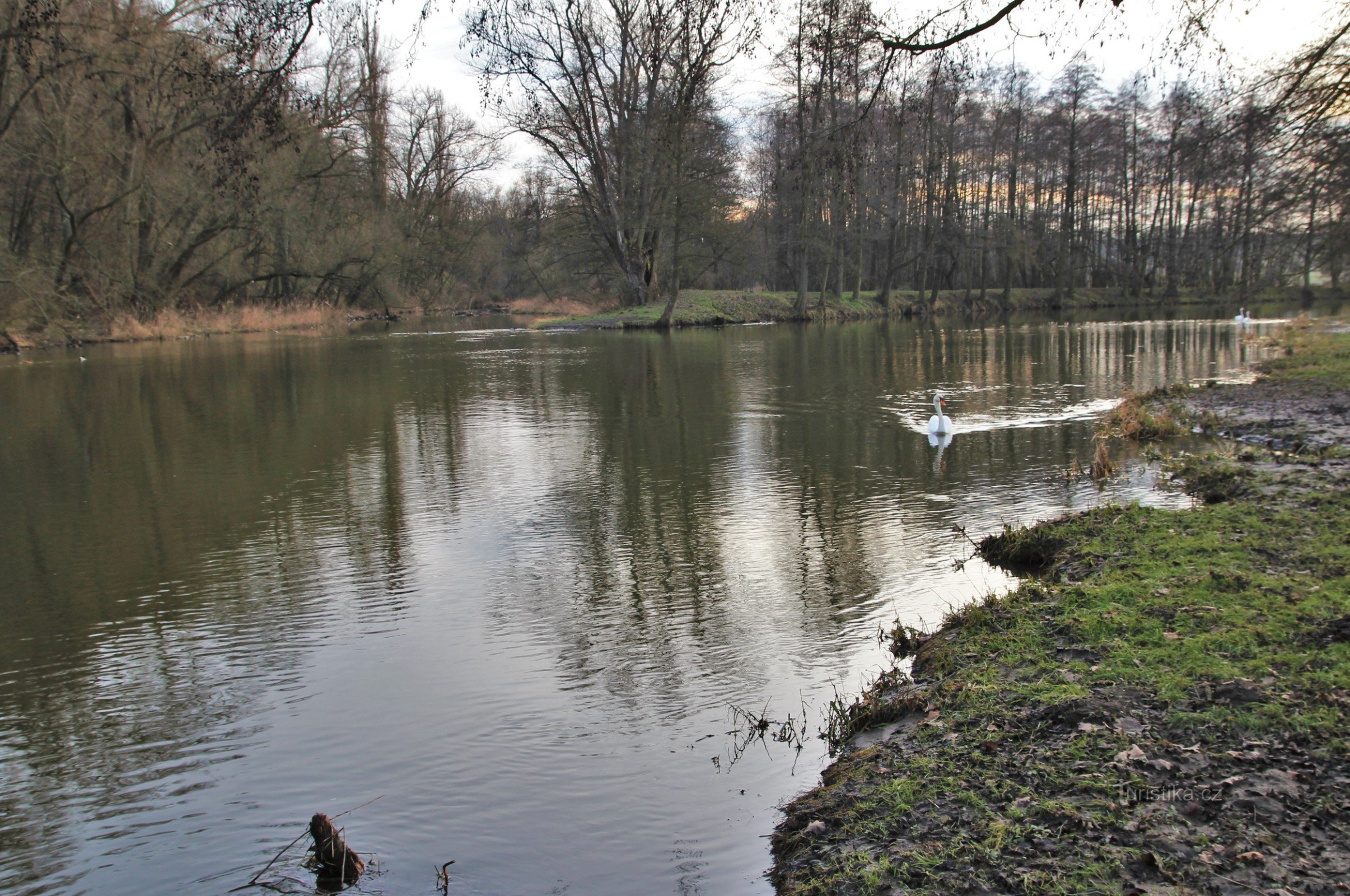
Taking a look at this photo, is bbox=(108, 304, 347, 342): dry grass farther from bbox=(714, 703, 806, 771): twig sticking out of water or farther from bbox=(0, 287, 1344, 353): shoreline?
bbox=(714, 703, 806, 771): twig sticking out of water

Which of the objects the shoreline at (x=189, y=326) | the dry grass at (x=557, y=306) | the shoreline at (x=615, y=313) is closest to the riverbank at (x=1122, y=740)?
the shoreline at (x=615, y=313)

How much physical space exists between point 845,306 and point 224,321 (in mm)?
27552

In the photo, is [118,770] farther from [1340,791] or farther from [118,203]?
[118,203]

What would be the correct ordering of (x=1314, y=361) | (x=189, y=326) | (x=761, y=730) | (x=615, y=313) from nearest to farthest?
(x=761, y=730)
(x=1314, y=361)
(x=189, y=326)
(x=615, y=313)

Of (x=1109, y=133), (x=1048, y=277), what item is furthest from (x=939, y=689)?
(x=1048, y=277)

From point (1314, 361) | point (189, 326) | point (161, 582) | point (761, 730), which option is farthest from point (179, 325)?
point (761, 730)

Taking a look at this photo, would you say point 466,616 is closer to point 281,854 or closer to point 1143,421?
point 281,854

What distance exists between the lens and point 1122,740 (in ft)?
11.4

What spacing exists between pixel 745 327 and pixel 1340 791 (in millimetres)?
35616

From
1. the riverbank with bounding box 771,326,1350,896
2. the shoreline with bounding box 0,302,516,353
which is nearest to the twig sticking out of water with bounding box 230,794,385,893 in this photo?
the riverbank with bounding box 771,326,1350,896

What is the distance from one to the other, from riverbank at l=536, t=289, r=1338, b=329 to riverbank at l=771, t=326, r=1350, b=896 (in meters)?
28.7

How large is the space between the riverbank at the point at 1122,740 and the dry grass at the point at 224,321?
33432 mm

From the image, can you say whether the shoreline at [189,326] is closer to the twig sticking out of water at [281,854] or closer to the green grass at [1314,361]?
the twig sticking out of water at [281,854]

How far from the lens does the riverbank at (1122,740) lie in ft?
9.45
